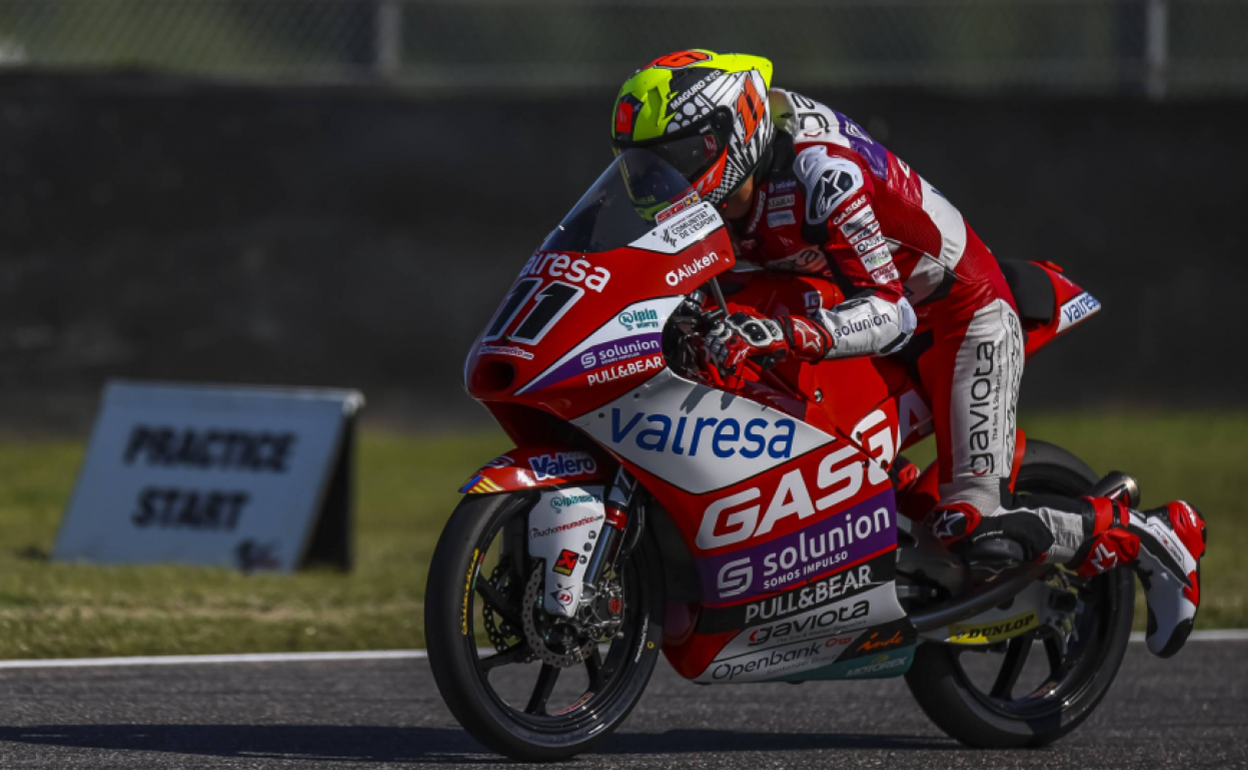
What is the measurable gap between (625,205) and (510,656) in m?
1.15

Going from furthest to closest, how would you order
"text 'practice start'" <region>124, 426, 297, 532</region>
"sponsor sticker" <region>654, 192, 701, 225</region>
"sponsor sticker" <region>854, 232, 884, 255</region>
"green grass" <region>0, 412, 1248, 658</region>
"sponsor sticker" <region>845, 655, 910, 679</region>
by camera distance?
1. "text 'practice start'" <region>124, 426, 297, 532</region>
2. "green grass" <region>0, 412, 1248, 658</region>
3. "sponsor sticker" <region>845, 655, 910, 679</region>
4. "sponsor sticker" <region>854, 232, 884, 255</region>
5. "sponsor sticker" <region>654, 192, 701, 225</region>

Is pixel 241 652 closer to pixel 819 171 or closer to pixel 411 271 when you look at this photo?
pixel 819 171

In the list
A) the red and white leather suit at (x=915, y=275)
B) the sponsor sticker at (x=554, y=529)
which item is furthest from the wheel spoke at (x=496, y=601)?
the red and white leather suit at (x=915, y=275)

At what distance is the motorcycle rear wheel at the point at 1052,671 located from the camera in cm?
497

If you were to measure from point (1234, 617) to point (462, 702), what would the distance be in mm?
4368

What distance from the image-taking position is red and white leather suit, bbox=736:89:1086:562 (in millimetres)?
4422

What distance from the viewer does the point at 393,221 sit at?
1064 centimetres

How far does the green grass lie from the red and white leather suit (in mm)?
2619

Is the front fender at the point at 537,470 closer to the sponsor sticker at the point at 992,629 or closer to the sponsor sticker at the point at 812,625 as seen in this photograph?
the sponsor sticker at the point at 812,625

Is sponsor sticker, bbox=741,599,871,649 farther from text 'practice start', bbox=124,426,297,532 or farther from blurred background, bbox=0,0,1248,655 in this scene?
blurred background, bbox=0,0,1248,655

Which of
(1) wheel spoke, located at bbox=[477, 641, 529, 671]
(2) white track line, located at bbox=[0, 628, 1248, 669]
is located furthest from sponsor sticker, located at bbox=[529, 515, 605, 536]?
(2) white track line, located at bbox=[0, 628, 1248, 669]

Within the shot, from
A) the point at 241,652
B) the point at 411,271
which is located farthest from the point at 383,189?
the point at 241,652

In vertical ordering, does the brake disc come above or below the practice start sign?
above

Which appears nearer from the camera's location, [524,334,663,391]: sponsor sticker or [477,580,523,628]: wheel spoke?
[524,334,663,391]: sponsor sticker
